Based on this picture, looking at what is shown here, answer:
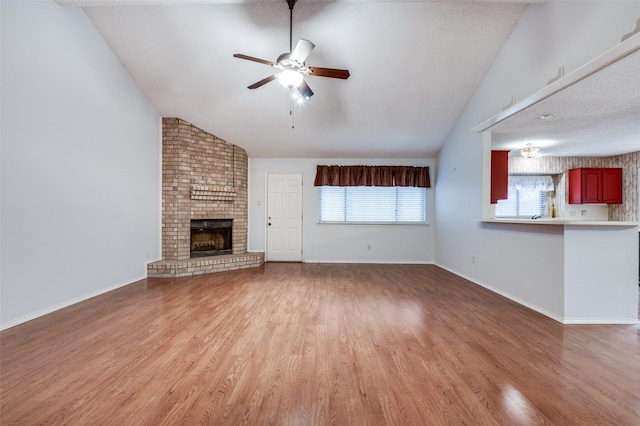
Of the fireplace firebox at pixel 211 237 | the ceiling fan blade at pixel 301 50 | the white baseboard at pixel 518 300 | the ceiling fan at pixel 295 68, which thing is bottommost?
the white baseboard at pixel 518 300

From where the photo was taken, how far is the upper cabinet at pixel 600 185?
5.96 m

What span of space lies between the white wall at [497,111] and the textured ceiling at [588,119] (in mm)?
330

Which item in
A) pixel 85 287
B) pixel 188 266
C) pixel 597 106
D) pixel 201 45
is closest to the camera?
pixel 597 106

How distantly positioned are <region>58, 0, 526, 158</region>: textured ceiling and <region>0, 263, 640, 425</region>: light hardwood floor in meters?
3.26

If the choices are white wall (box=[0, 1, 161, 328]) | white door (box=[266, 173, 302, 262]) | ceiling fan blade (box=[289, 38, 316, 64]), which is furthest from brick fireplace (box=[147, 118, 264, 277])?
ceiling fan blade (box=[289, 38, 316, 64])

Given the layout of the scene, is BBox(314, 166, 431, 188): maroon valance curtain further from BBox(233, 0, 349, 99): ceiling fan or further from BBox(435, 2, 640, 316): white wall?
BBox(233, 0, 349, 99): ceiling fan

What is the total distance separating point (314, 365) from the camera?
6.52ft

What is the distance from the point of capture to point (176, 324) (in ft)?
8.98

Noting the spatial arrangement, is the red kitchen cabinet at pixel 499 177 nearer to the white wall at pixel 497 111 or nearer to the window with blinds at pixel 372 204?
→ the white wall at pixel 497 111

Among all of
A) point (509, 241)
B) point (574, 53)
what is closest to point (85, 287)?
point (509, 241)

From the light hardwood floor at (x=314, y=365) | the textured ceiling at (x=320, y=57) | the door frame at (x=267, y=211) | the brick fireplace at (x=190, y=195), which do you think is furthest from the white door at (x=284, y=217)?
the light hardwood floor at (x=314, y=365)

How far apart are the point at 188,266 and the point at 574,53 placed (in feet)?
19.4

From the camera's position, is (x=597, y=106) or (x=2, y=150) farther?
(x=597, y=106)

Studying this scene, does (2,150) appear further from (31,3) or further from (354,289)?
(354,289)
